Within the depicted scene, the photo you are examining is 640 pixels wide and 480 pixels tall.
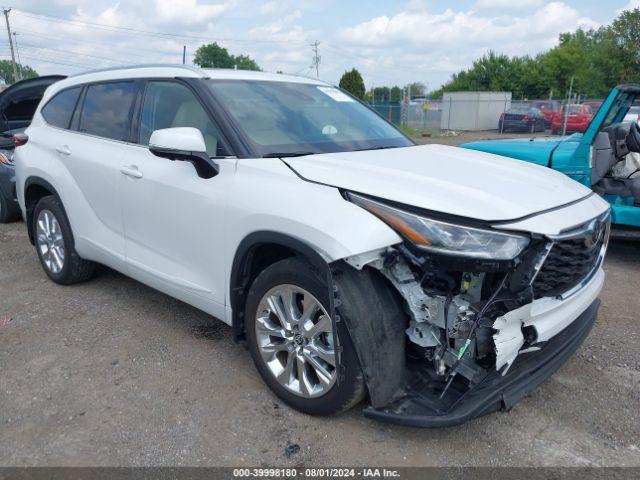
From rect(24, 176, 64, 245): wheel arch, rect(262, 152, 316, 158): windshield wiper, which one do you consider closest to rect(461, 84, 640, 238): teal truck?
rect(262, 152, 316, 158): windshield wiper

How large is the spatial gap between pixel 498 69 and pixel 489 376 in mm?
55177

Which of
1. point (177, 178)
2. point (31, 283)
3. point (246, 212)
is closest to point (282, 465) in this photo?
point (246, 212)

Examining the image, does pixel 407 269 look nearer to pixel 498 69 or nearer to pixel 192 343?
pixel 192 343

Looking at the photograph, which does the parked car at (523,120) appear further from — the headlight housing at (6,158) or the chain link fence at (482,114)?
the headlight housing at (6,158)

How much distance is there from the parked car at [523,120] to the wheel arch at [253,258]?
84.2 feet

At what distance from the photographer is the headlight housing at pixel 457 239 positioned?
7.41ft

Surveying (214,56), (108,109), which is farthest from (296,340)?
(214,56)

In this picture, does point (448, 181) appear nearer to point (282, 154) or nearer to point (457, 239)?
point (457, 239)

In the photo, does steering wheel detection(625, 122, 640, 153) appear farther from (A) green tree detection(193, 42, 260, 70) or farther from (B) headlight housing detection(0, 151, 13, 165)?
(A) green tree detection(193, 42, 260, 70)

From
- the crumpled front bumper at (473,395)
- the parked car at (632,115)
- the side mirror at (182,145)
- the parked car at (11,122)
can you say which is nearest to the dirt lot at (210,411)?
the crumpled front bumper at (473,395)

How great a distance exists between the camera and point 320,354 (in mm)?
2652

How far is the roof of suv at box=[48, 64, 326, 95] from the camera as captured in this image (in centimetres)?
344

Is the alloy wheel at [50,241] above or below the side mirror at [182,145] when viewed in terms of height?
below

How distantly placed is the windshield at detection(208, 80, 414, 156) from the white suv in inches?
0.6
